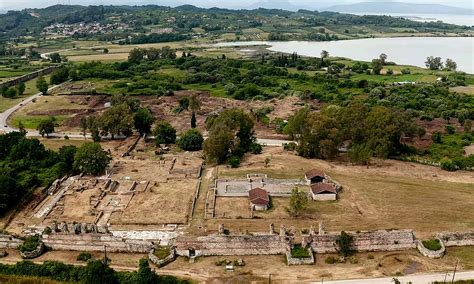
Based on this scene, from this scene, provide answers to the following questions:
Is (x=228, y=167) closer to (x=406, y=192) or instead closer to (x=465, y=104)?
(x=406, y=192)

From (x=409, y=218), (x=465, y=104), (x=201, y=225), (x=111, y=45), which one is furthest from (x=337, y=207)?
(x=111, y=45)

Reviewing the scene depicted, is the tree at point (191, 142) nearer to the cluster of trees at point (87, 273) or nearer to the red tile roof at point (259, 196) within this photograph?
the red tile roof at point (259, 196)

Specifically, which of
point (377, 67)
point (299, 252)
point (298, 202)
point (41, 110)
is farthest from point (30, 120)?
point (377, 67)

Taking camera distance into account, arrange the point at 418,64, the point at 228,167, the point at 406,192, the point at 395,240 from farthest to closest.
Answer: the point at 418,64 < the point at 228,167 < the point at 406,192 < the point at 395,240

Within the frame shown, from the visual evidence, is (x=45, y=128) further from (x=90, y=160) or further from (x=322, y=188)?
(x=322, y=188)

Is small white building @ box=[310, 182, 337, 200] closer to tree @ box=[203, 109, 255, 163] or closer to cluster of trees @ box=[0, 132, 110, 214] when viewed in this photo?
tree @ box=[203, 109, 255, 163]

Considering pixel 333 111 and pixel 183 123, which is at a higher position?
pixel 333 111
